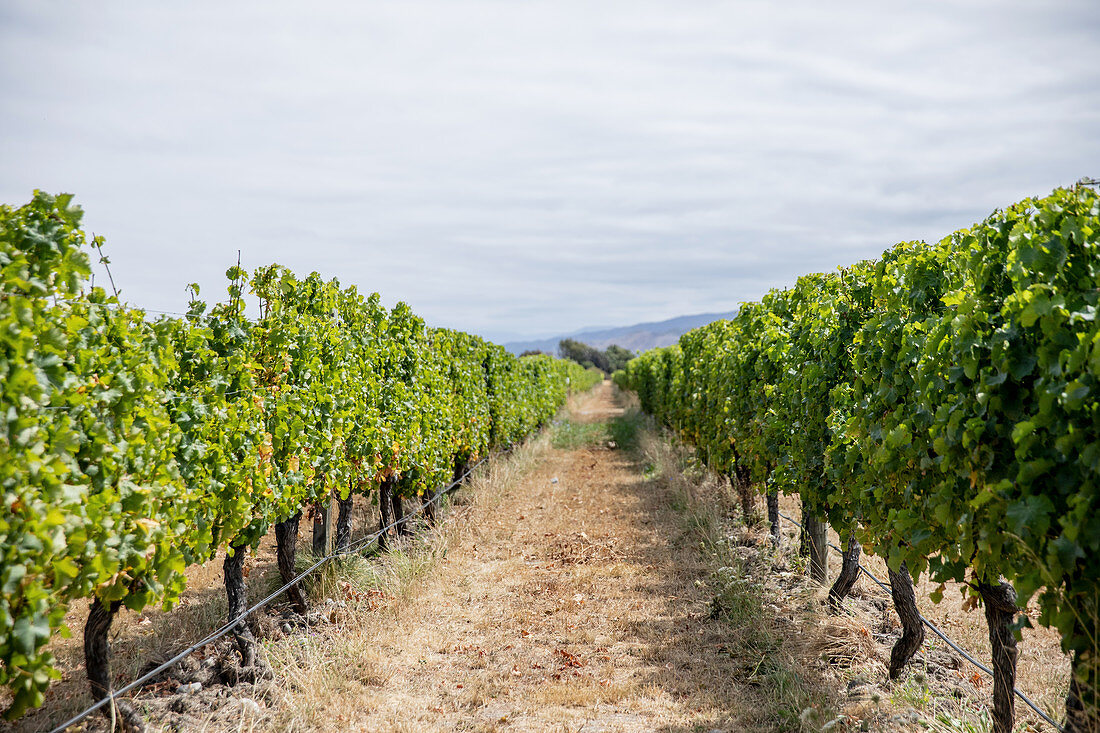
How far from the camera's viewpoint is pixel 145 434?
12.1ft

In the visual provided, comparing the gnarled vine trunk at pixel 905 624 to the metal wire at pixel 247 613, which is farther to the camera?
the gnarled vine trunk at pixel 905 624

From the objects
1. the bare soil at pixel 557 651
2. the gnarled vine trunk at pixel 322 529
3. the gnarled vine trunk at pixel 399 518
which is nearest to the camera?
the bare soil at pixel 557 651

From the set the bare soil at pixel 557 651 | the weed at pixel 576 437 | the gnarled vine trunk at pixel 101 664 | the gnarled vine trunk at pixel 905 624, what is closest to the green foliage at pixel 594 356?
the weed at pixel 576 437

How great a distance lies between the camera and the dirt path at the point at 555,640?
15.7 feet

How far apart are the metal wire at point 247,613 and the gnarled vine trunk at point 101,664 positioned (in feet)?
0.19

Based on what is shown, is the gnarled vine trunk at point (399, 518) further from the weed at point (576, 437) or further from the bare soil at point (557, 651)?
the weed at point (576, 437)

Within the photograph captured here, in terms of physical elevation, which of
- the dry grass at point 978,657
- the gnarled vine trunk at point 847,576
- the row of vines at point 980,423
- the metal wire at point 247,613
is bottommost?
the dry grass at point 978,657

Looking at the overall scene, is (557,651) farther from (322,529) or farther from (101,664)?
(101,664)

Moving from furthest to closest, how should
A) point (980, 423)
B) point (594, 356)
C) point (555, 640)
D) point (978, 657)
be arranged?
point (594, 356) → point (555, 640) → point (978, 657) → point (980, 423)

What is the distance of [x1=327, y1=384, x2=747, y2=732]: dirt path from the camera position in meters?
4.77

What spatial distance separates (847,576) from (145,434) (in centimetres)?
563

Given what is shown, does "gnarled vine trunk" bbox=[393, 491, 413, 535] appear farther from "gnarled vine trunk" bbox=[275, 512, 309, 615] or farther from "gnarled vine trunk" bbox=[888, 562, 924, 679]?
"gnarled vine trunk" bbox=[888, 562, 924, 679]

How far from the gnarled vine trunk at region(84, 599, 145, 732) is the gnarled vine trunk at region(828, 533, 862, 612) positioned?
17.2 feet

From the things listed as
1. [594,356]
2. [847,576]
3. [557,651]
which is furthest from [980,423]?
[594,356]
